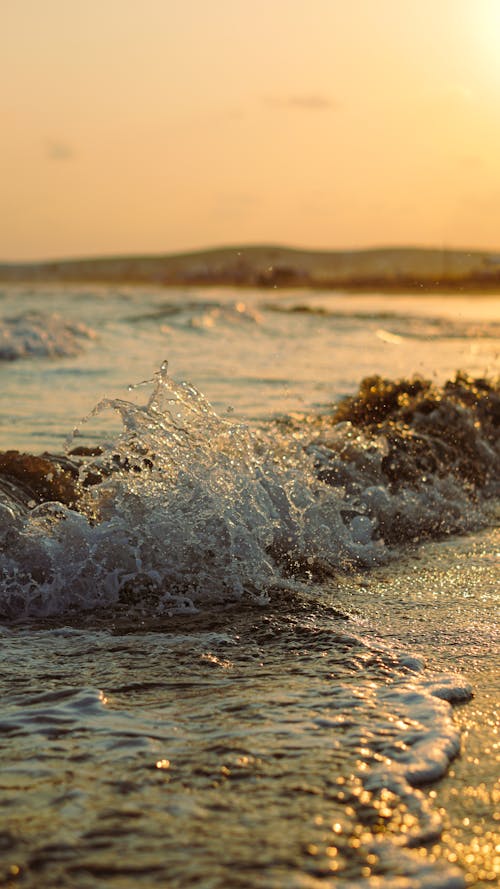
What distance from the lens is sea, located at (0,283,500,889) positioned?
245cm

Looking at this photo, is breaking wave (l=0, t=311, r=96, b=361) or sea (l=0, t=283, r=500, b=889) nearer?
sea (l=0, t=283, r=500, b=889)

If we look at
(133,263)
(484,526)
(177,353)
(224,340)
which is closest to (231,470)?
(484,526)

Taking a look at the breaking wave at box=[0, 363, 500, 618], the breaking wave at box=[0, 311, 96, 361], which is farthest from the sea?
the breaking wave at box=[0, 311, 96, 361]

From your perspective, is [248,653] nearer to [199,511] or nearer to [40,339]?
[199,511]

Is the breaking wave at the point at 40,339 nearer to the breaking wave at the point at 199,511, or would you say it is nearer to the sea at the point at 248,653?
the sea at the point at 248,653

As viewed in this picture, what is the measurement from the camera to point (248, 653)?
3771 mm

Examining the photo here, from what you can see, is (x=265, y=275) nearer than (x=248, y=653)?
No

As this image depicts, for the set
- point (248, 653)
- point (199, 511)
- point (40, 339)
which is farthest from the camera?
point (40, 339)

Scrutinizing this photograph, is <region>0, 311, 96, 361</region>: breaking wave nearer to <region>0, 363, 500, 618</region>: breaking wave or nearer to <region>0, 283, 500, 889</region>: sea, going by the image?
<region>0, 283, 500, 889</region>: sea

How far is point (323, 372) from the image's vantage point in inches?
542

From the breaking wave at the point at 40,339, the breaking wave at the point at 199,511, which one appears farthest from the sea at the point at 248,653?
the breaking wave at the point at 40,339

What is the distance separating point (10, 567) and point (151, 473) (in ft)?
3.21

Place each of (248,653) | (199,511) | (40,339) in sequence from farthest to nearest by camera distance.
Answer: (40,339)
(199,511)
(248,653)

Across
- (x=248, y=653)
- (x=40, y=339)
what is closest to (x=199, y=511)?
(x=248, y=653)
